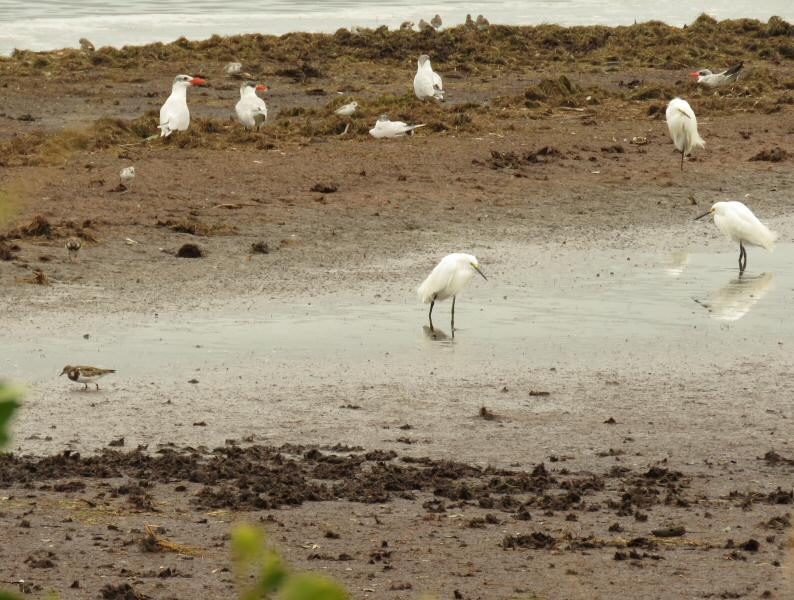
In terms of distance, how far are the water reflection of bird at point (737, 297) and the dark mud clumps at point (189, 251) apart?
4294 mm

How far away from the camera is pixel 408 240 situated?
44.7 feet

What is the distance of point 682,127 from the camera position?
685 inches

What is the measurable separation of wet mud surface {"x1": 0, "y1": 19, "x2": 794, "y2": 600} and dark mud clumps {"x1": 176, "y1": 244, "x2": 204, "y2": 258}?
0.02 m

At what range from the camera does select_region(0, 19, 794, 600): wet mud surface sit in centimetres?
589

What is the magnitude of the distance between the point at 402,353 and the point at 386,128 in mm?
8875

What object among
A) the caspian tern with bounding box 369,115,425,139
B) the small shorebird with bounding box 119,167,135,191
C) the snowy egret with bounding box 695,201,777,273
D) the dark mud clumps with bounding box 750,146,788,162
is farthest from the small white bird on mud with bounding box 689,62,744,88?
the small shorebird with bounding box 119,167,135,191

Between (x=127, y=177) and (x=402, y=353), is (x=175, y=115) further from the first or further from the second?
(x=402, y=353)

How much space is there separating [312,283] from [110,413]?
388cm

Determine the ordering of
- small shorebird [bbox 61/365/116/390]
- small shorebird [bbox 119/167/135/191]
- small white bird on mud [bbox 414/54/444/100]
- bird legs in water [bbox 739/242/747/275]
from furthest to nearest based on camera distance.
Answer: small white bird on mud [bbox 414/54/444/100]
small shorebird [bbox 119/167/135/191]
bird legs in water [bbox 739/242/747/275]
small shorebird [bbox 61/365/116/390]

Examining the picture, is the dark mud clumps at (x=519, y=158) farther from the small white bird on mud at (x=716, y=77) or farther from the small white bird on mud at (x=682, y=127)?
the small white bird on mud at (x=716, y=77)

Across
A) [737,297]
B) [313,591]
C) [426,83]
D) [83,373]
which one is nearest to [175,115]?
[426,83]

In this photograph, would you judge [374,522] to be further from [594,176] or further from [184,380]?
[594,176]

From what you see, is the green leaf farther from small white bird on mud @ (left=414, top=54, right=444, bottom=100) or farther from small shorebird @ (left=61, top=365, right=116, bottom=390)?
small white bird on mud @ (left=414, top=54, right=444, bottom=100)

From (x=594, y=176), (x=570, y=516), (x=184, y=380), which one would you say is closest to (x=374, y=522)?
(x=570, y=516)
